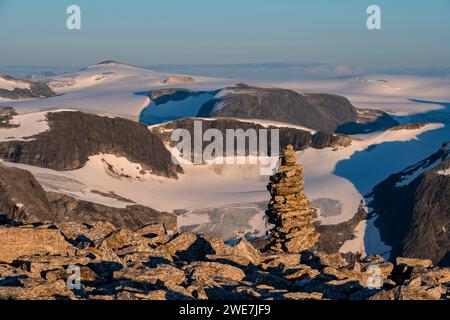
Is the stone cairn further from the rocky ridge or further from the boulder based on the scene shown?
the boulder

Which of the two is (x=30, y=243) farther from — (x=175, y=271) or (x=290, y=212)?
(x=290, y=212)

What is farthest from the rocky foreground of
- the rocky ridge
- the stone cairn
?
the stone cairn

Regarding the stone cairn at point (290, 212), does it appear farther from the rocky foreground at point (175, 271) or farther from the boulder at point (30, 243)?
the boulder at point (30, 243)

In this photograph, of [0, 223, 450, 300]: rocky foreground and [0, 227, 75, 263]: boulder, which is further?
[0, 227, 75, 263]: boulder

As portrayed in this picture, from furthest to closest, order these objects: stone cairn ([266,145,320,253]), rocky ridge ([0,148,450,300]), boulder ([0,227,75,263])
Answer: stone cairn ([266,145,320,253]), boulder ([0,227,75,263]), rocky ridge ([0,148,450,300])

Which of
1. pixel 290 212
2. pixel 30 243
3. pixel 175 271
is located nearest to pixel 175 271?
pixel 175 271
